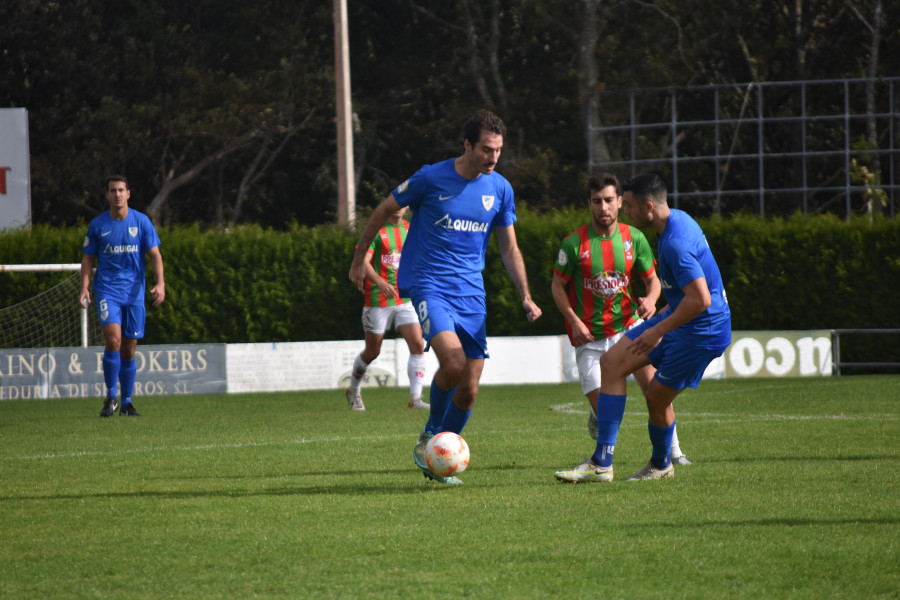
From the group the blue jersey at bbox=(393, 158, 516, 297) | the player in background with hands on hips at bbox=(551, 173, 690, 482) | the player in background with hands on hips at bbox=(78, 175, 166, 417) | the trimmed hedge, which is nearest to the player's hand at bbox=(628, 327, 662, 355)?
the blue jersey at bbox=(393, 158, 516, 297)

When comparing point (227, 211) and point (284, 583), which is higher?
point (227, 211)

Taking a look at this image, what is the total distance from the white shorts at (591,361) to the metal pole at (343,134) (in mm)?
10561

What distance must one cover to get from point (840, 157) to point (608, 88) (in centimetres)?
626

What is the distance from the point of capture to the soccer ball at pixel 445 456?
6.74 m

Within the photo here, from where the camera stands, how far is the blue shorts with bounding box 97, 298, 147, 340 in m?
11.8

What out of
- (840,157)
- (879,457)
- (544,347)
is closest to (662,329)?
(879,457)

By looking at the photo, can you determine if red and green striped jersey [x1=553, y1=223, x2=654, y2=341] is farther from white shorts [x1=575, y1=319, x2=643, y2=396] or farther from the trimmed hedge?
the trimmed hedge

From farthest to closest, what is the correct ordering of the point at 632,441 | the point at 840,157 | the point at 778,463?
the point at 840,157
the point at 632,441
the point at 778,463

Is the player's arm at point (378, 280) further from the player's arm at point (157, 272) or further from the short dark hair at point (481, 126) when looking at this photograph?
the short dark hair at point (481, 126)

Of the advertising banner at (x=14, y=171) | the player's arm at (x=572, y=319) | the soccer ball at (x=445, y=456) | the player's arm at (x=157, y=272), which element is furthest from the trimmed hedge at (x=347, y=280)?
the soccer ball at (x=445, y=456)

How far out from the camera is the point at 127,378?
12.2 metres

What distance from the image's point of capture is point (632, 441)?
9016mm

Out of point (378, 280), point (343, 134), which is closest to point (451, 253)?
point (378, 280)

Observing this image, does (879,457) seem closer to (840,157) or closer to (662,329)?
(662,329)
